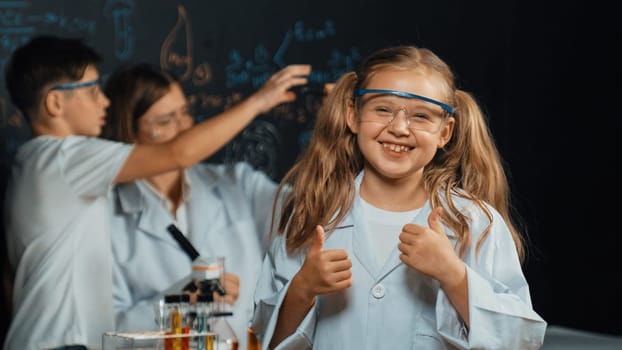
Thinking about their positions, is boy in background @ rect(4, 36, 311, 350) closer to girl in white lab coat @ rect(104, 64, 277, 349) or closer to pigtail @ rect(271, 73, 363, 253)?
girl in white lab coat @ rect(104, 64, 277, 349)

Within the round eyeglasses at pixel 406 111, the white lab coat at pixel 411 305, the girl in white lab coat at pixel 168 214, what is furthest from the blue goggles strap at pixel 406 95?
the girl in white lab coat at pixel 168 214

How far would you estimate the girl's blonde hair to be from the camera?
1.58 meters

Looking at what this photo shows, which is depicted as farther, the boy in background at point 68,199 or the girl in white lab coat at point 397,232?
the boy in background at point 68,199

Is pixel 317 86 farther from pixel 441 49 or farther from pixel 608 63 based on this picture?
pixel 608 63

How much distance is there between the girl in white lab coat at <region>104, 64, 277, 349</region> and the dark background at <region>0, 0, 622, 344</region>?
1.42ft

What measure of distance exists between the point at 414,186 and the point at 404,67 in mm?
212

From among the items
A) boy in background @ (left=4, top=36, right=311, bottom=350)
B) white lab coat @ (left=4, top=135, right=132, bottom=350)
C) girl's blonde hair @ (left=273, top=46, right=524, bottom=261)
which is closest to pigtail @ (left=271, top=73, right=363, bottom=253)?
girl's blonde hair @ (left=273, top=46, right=524, bottom=261)

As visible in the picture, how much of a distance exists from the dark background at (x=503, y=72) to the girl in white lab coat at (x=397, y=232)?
6.29 ft

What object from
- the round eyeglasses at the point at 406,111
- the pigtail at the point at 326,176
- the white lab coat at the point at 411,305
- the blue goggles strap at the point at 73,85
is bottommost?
the white lab coat at the point at 411,305

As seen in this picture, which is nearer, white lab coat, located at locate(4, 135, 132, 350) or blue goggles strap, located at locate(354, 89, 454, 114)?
blue goggles strap, located at locate(354, 89, 454, 114)

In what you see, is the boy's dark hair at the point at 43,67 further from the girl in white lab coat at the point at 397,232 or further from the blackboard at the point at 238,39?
the girl in white lab coat at the point at 397,232

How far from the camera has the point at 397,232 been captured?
1.57 meters

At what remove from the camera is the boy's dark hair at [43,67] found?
2.66m

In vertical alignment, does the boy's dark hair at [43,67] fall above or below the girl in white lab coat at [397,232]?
above
